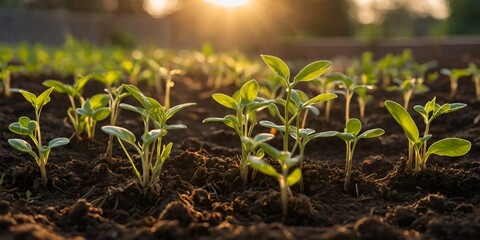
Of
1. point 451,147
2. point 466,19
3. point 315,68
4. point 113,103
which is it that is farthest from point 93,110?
point 466,19

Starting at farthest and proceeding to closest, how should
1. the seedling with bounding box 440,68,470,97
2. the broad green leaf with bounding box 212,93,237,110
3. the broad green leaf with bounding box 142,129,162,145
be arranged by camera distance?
the seedling with bounding box 440,68,470,97 < the broad green leaf with bounding box 212,93,237,110 < the broad green leaf with bounding box 142,129,162,145

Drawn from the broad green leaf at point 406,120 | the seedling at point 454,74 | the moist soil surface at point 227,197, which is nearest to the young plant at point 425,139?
A: the broad green leaf at point 406,120

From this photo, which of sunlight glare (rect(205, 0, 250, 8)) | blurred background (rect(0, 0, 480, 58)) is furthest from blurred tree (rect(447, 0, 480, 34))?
sunlight glare (rect(205, 0, 250, 8))

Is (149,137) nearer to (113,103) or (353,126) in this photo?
(353,126)

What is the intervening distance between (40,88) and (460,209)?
402cm

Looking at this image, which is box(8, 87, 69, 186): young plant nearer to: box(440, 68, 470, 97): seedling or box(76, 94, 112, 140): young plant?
box(76, 94, 112, 140): young plant

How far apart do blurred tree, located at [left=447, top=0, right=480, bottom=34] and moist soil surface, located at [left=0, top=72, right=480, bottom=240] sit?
14.4m

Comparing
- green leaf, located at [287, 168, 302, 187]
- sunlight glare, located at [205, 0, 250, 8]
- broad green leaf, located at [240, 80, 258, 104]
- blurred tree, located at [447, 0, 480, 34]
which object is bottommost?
green leaf, located at [287, 168, 302, 187]

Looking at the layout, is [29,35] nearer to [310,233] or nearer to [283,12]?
[283,12]

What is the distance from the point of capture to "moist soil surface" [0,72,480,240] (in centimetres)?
187

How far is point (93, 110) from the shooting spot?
278 cm

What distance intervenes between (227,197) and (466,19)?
54.3 feet

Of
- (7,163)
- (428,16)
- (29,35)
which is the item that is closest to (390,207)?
(7,163)

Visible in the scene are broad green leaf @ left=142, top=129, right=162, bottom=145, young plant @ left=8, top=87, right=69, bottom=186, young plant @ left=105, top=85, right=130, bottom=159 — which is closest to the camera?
broad green leaf @ left=142, top=129, right=162, bottom=145
